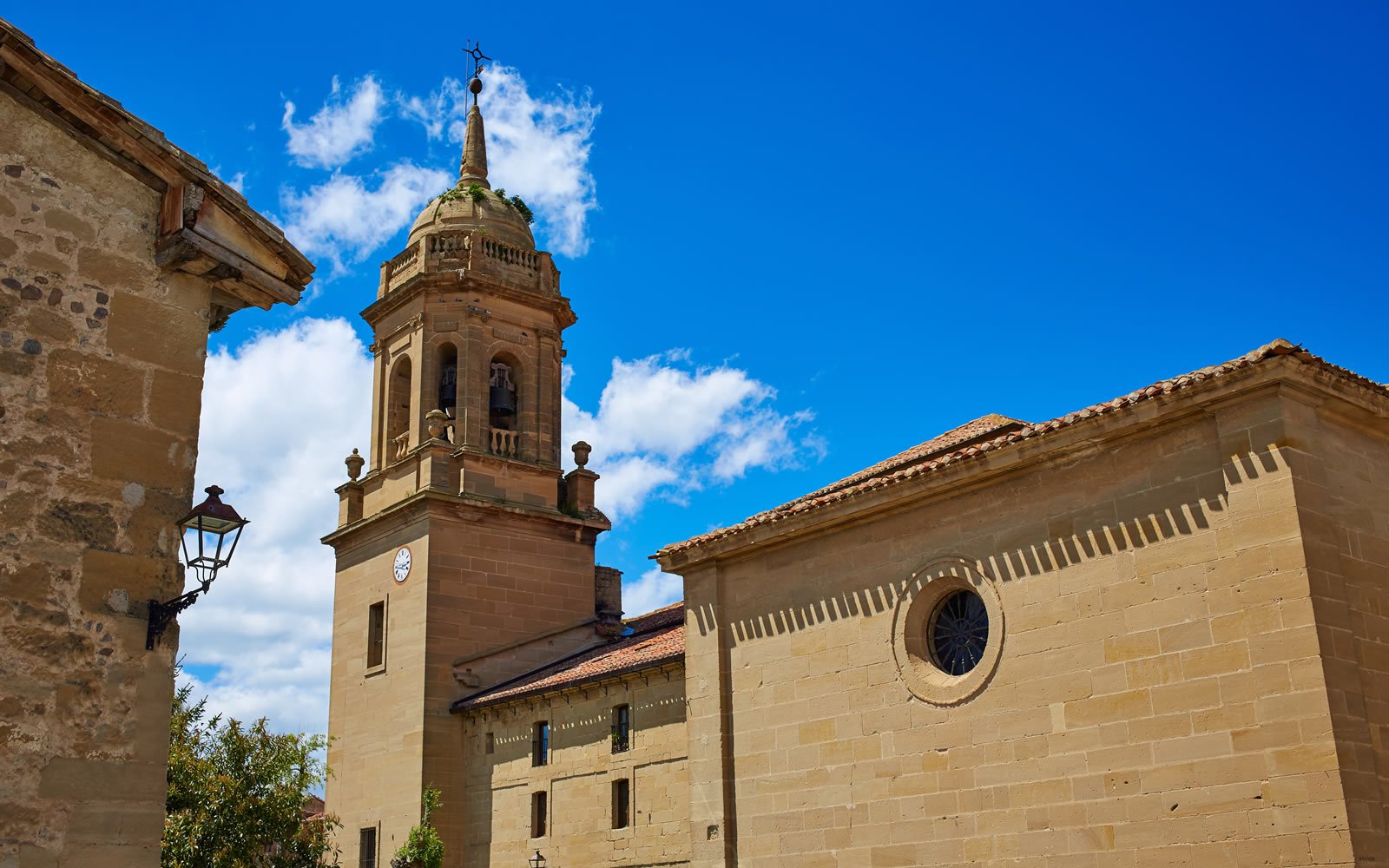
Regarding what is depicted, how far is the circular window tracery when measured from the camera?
583 inches

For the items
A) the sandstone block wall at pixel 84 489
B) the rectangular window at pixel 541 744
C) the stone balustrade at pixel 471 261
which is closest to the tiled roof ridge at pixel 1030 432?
the rectangular window at pixel 541 744

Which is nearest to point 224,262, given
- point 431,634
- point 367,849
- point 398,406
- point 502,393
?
point 431,634

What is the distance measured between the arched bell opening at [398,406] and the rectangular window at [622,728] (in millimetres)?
9706

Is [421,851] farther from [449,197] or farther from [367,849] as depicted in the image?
[449,197]

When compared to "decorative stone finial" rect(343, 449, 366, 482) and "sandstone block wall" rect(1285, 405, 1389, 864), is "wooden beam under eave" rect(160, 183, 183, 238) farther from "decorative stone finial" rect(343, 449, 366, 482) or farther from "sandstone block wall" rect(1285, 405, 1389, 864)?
"decorative stone finial" rect(343, 449, 366, 482)

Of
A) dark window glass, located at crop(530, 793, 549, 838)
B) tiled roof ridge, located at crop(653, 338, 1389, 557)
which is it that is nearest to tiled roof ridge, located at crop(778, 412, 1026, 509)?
tiled roof ridge, located at crop(653, 338, 1389, 557)

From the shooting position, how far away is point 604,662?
927 inches

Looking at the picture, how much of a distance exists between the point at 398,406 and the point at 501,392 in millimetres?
2533

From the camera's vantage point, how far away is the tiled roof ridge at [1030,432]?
12.5 meters

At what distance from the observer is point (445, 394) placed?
95.0ft

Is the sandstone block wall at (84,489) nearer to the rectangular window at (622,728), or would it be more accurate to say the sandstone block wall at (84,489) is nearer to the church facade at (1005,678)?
the church facade at (1005,678)

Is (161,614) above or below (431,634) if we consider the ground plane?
below

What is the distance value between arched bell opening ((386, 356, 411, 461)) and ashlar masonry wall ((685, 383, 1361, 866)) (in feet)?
44.0

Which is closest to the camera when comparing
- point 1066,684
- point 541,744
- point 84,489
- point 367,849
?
point 84,489
